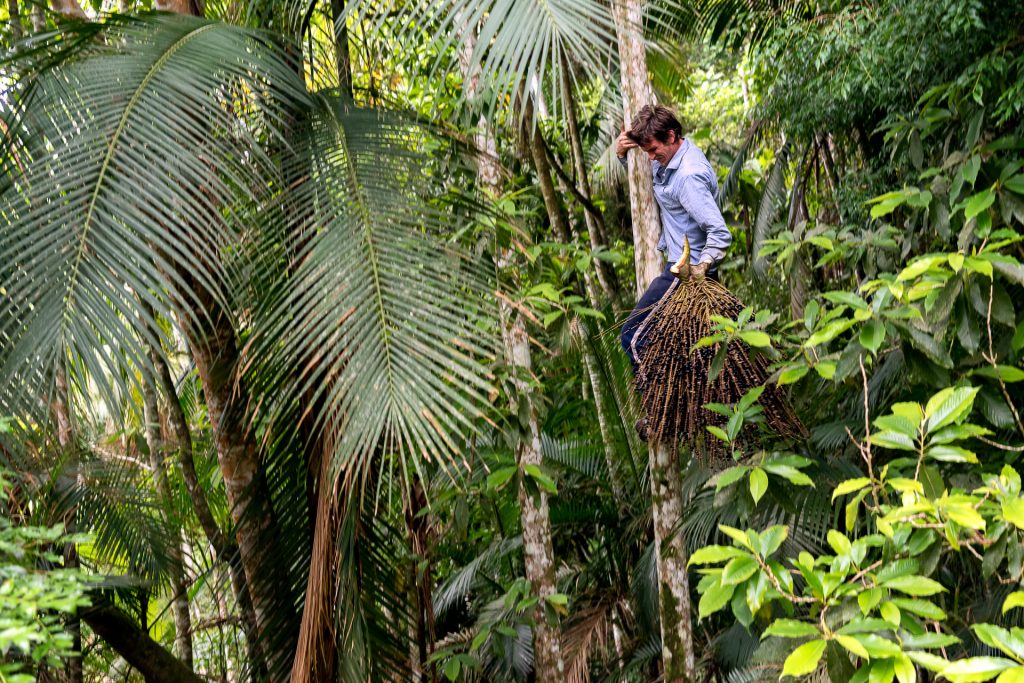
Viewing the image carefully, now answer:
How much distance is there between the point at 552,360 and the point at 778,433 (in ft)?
4.85

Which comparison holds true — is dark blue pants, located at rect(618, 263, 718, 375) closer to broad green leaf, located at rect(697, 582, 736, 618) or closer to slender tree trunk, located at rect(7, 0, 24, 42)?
broad green leaf, located at rect(697, 582, 736, 618)

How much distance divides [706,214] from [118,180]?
1822mm

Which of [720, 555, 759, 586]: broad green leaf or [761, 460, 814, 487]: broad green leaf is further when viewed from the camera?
[761, 460, 814, 487]: broad green leaf

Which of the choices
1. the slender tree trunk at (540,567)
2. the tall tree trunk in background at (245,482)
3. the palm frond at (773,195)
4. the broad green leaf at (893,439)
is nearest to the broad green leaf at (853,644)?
the broad green leaf at (893,439)

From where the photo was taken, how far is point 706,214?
324 cm

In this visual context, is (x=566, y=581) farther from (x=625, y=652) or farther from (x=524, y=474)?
(x=524, y=474)

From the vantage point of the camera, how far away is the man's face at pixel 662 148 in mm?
3143

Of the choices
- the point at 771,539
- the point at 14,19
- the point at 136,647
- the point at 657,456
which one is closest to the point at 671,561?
the point at 657,456

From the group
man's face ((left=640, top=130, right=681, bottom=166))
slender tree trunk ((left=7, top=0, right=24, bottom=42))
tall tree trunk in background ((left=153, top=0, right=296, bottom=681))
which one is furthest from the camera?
slender tree trunk ((left=7, top=0, right=24, bottom=42))

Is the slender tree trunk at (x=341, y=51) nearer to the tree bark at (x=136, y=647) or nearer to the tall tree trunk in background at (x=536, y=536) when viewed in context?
the tall tree trunk in background at (x=536, y=536)

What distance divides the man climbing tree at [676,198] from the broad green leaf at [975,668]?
1.50 m

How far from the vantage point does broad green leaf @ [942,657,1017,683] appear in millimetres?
1827

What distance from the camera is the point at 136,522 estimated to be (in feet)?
16.6

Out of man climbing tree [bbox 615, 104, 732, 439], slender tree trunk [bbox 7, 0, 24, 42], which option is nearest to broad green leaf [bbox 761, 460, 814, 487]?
man climbing tree [bbox 615, 104, 732, 439]
